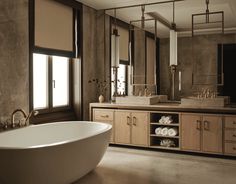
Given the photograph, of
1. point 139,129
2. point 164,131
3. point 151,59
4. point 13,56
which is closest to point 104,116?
point 139,129

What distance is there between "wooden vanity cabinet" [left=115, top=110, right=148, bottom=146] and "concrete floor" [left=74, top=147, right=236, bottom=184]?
0.72 ft

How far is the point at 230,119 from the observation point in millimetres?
4066

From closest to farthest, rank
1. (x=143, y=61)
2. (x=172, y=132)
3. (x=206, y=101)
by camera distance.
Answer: (x=206, y=101), (x=172, y=132), (x=143, y=61)

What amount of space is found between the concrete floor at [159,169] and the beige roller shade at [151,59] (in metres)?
1.26

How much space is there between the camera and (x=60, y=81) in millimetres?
4758

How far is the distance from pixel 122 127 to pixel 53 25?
1875 mm

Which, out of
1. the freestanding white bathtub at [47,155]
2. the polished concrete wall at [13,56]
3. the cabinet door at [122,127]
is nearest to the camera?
the freestanding white bathtub at [47,155]

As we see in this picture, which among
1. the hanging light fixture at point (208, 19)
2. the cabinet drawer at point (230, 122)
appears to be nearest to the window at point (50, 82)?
the hanging light fixture at point (208, 19)

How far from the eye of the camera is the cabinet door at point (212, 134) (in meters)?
4.13

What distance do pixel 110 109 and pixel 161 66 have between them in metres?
1.09

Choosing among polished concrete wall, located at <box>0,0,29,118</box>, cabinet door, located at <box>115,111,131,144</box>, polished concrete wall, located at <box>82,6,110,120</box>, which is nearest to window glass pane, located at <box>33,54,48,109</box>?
polished concrete wall, located at <box>0,0,29,118</box>

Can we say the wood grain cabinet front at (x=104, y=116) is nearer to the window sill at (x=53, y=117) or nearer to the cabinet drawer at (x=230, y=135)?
the window sill at (x=53, y=117)

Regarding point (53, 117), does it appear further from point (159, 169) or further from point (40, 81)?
point (159, 169)

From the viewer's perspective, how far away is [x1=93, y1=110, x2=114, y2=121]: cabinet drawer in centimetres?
486
